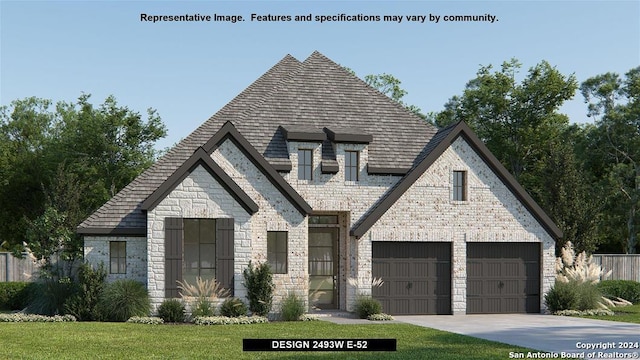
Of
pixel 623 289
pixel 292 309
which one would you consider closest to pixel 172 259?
pixel 292 309

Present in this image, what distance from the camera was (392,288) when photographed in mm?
24188

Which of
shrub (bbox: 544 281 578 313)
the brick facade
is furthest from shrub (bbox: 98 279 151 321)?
shrub (bbox: 544 281 578 313)

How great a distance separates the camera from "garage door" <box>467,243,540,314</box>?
2495cm

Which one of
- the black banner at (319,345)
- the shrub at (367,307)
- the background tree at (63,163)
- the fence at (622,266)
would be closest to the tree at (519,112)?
the fence at (622,266)

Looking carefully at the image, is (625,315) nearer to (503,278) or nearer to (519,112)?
(503,278)

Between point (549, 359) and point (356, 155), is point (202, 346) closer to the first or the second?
point (549, 359)

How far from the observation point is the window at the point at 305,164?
2448cm

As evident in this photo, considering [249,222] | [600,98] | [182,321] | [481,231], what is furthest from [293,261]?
[600,98]

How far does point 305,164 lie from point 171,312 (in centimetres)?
633

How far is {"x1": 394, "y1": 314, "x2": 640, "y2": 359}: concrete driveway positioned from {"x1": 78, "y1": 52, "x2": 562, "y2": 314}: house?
1.62 metres

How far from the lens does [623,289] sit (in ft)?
95.2

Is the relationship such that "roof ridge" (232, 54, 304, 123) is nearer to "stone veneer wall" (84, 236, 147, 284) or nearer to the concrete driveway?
"stone veneer wall" (84, 236, 147, 284)

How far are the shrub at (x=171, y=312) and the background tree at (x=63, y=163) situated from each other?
3.59 metres

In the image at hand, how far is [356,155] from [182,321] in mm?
7604
